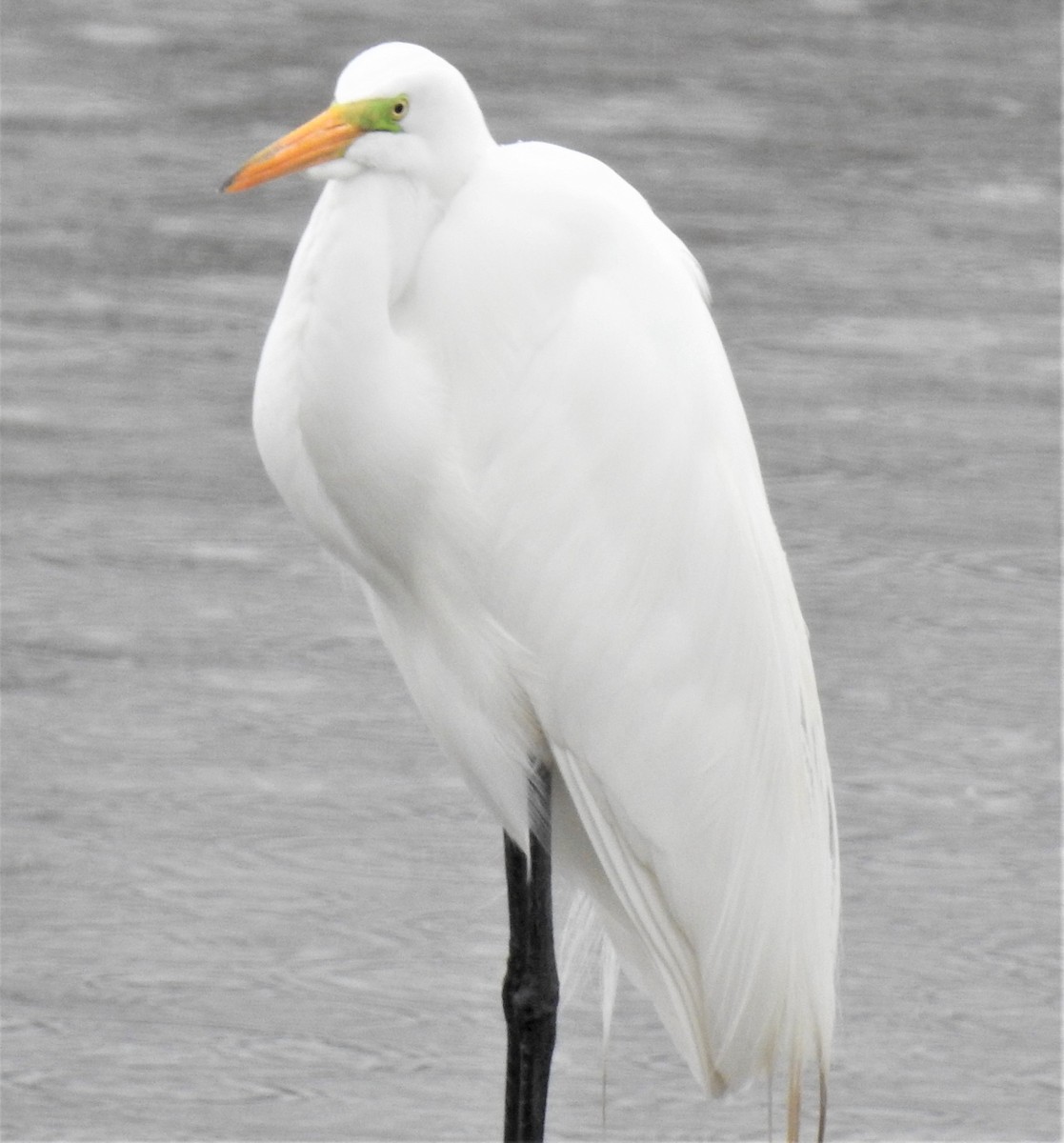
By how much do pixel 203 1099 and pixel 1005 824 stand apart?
4.03ft

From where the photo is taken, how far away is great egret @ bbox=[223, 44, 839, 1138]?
7.39ft

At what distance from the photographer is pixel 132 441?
4.91 m

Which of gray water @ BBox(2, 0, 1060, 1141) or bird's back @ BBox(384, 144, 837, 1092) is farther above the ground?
bird's back @ BBox(384, 144, 837, 1092)

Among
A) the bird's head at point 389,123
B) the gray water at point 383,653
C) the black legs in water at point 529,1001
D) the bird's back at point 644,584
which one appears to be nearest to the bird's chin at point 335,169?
the bird's head at point 389,123

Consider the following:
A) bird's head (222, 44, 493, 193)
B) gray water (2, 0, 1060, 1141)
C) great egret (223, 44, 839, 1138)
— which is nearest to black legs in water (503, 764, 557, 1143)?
great egret (223, 44, 839, 1138)

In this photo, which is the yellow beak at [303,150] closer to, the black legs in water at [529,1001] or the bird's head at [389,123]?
the bird's head at [389,123]

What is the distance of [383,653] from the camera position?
4.09 metres

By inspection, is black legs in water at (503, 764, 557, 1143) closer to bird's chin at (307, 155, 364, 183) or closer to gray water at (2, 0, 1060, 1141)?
gray water at (2, 0, 1060, 1141)

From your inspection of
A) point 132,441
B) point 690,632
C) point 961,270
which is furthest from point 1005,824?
point 961,270

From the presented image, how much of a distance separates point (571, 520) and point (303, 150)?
0.44 meters

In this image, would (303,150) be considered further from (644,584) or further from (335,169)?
(644,584)

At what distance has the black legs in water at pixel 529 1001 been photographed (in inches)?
106

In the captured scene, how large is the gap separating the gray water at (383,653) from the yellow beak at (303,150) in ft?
3.88

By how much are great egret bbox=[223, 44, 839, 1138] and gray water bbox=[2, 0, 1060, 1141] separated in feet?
1.72
